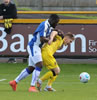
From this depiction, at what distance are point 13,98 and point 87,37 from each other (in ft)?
29.8

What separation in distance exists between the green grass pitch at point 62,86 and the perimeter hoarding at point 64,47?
1.47 feet

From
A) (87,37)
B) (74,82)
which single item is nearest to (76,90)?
(74,82)

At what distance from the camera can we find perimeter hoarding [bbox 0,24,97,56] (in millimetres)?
18781

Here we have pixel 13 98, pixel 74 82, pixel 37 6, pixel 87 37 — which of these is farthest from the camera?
pixel 37 6

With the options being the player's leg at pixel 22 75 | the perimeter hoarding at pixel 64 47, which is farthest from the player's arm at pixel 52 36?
the perimeter hoarding at pixel 64 47

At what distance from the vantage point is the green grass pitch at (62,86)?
409 inches

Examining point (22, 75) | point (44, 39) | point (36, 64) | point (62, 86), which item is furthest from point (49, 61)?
point (62, 86)

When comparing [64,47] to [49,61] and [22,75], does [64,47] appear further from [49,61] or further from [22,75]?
[22,75]

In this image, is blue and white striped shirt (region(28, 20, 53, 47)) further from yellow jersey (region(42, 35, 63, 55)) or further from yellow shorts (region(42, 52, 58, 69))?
yellow shorts (region(42, 52, 58, 69))

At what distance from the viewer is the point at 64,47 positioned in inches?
741

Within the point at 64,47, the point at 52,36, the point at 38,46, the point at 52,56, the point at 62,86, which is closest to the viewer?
the point at 52,36

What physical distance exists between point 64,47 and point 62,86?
5.88 metres

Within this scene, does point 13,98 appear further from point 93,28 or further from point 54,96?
point 93,28

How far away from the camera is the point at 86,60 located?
63.9ft
